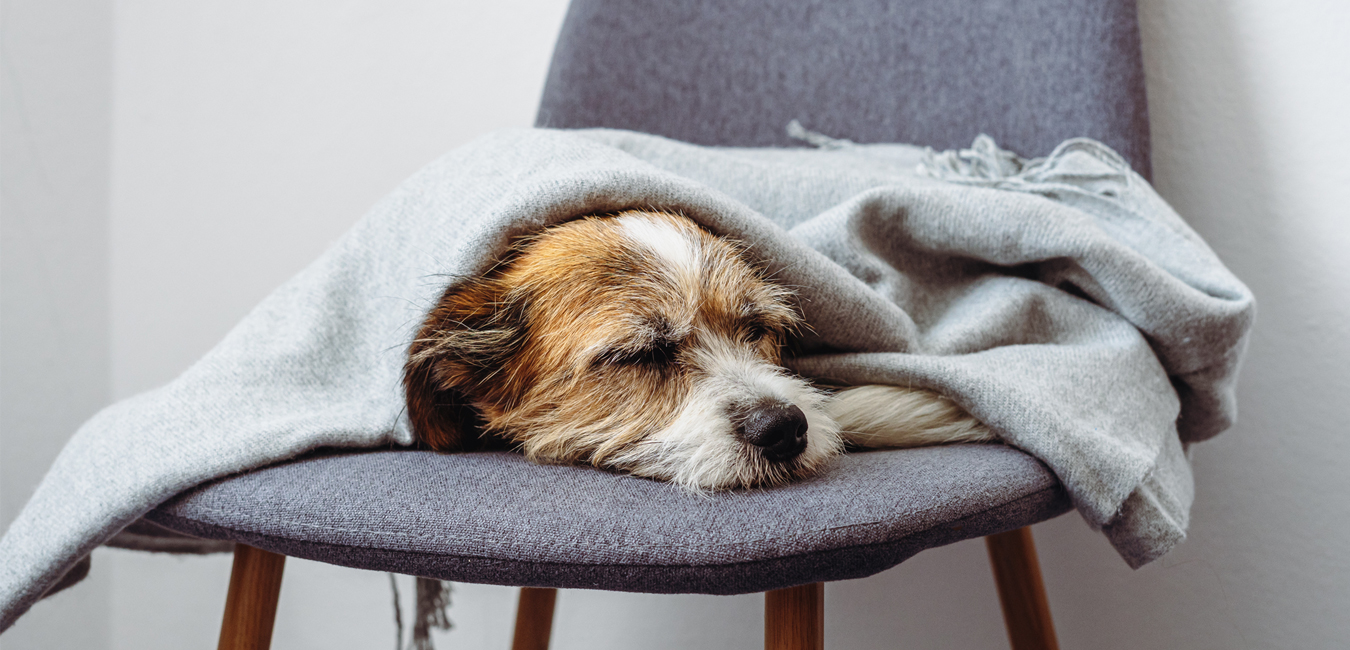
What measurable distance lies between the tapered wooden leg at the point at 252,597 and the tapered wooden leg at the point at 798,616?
452mm

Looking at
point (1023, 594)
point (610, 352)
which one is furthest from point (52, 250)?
point (1023, 594)

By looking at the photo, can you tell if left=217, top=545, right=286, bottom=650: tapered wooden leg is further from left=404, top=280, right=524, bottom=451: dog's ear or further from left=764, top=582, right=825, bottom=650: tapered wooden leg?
left=764, top=582, right=825, bottom=650: tapered wooden leg

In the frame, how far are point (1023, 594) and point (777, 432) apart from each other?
0.71 m

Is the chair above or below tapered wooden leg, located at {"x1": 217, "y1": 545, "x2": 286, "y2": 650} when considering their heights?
above

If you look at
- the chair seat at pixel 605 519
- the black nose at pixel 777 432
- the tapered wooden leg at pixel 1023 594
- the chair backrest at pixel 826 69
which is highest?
the chair backrest at pixel 826 69

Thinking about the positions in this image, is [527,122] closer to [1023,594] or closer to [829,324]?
[829,324]

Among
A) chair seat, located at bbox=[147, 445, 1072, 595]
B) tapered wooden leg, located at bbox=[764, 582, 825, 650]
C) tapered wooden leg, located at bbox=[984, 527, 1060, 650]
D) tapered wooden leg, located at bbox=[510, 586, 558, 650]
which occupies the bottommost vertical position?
tapered wooden leg, located at bbox=[510, 586, 558, 650]

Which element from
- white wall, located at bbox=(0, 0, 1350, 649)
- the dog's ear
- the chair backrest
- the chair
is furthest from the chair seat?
white wall, located at bbox=(0, 0, 1350, 649)

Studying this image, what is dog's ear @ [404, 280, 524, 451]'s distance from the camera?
0.76 metres

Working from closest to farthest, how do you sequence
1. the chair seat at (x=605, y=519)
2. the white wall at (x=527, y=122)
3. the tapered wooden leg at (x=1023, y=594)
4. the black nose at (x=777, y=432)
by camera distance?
the chair seat at (x=605, y=519), the black nose at (x=777, y=432), the tapered wooden leg at (x=1023, y=594), the white wall at (x=527, y=122)

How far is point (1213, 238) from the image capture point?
4.50 ft

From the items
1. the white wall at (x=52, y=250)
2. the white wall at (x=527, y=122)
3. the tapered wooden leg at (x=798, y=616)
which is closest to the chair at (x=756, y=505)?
the tapered wooden leg at (x=798, y=616)

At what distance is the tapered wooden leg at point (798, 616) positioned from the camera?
1.91 ft

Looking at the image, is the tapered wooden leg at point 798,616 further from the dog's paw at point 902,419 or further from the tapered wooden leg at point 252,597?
the tapered wooden leg at point 252,597
